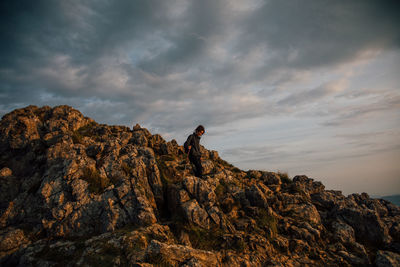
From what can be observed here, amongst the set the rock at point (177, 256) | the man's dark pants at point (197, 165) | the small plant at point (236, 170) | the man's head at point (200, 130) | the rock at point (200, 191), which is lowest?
the rock at point (177, 256)

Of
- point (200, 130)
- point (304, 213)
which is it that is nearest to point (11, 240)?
point (200, 130)

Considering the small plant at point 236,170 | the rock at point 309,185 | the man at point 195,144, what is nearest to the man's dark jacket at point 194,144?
the man at point 195,144

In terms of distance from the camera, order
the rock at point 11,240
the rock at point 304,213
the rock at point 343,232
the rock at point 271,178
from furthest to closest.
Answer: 1. the rock at point 271,178
2. the rock at point 304,213
3. the rock at point 343,232
4. the rock at point 11,240

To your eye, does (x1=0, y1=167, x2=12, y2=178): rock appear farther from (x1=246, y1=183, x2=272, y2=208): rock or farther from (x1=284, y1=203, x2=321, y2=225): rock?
(x1=284, y1=203, x2=321, y2=225): rock

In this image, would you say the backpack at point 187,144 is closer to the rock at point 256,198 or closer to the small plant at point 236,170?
the rock at point 256,198

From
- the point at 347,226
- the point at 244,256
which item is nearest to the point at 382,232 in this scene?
the point at 347,226

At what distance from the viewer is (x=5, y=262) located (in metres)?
12.2

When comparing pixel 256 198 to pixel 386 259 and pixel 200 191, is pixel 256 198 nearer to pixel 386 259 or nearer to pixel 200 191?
pixel 200 191

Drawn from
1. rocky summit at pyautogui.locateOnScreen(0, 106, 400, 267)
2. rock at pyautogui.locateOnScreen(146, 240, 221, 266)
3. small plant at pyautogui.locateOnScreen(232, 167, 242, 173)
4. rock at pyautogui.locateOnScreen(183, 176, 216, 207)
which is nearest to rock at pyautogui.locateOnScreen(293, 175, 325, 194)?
rocky summit at pyautogui.locateOnScreen(0, 106, 400, 267)

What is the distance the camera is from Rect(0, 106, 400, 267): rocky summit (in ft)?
38.2

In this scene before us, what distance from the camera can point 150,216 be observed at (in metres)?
14.2

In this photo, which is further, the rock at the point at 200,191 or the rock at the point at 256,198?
the rock at the point at 256,198

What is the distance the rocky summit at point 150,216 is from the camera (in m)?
11.7

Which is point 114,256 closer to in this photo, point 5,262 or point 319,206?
point 5,262
